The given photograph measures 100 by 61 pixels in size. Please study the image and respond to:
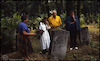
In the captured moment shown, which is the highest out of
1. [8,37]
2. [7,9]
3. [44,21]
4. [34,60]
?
[7,9]

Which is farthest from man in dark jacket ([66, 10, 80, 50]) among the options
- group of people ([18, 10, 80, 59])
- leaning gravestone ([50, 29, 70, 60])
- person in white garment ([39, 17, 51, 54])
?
leaning gravestone ([50, 29, 70, 60])

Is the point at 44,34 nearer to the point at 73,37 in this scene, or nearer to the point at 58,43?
the point at 58,43

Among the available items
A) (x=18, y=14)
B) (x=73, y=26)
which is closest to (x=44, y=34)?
(x=73, y=26)

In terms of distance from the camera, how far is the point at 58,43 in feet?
16.8

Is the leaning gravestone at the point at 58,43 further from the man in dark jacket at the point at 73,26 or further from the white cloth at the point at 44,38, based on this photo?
the man in dark jacket at the point at 73,26

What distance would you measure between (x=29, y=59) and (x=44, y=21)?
168 cm

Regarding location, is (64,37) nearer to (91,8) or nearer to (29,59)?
(29,59)

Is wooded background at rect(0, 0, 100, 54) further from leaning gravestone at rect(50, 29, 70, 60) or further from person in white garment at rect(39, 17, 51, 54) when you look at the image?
leaning gravestone at rect(50, 29, 70, 60)

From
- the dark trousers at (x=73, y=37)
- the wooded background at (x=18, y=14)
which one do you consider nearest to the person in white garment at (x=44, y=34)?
the wooded background at (x=18, y=14)

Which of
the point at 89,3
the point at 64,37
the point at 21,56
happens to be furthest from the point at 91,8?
the point at 21,56

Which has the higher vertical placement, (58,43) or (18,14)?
(18,14)

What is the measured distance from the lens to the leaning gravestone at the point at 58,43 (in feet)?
16.7

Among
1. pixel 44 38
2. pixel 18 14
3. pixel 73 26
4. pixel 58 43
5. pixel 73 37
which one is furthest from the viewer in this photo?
pixel 18 14

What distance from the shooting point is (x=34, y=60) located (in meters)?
5.03
